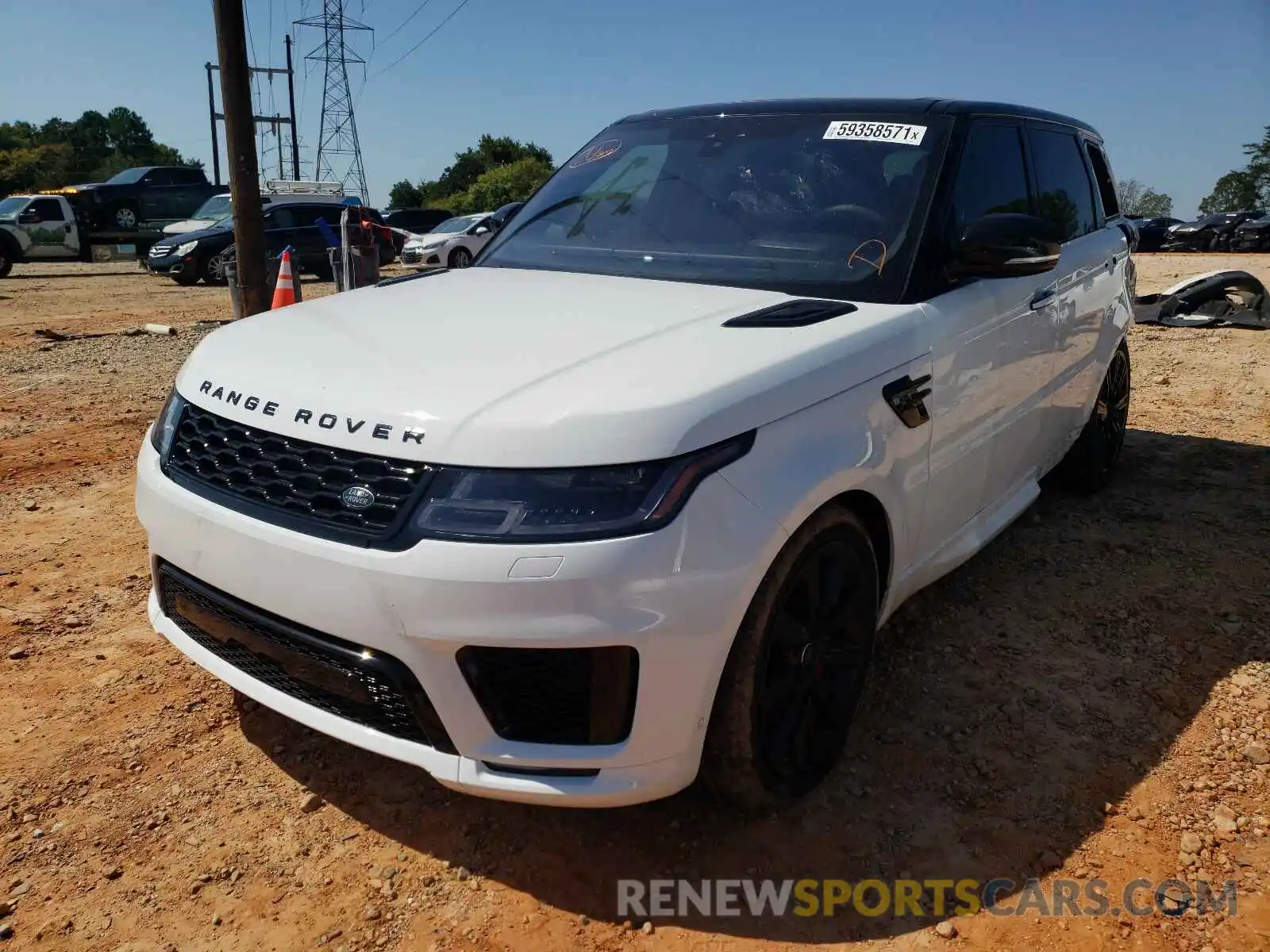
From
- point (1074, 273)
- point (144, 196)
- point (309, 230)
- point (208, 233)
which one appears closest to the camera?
point (1074, 273)

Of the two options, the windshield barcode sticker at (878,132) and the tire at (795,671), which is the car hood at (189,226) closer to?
the windshield barcode sticker at (878,132)

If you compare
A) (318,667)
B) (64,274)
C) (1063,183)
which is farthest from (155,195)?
(318,667)

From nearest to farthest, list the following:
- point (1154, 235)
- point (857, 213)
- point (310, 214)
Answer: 1. point (857, 213)
2. point (310, 214)
3. point (1154, 235)

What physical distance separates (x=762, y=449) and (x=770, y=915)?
106 cm

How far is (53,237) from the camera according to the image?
809 inches

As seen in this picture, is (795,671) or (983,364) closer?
(795,671)

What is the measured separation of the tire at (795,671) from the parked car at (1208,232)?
3012 cm

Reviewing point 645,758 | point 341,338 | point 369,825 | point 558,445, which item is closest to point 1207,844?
point 645,758

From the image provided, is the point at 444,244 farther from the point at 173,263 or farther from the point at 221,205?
the point at 173,263

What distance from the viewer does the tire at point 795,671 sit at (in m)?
2.10

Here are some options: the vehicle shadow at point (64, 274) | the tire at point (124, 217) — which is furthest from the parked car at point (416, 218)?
the vehicle shadow at point (64, 274)

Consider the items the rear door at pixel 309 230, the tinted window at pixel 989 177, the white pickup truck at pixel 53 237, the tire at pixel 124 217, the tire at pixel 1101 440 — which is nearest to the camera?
the tinted window at pixel 989 177

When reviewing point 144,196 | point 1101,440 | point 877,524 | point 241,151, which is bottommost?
point 1101,440

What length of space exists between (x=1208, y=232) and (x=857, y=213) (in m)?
29.7
